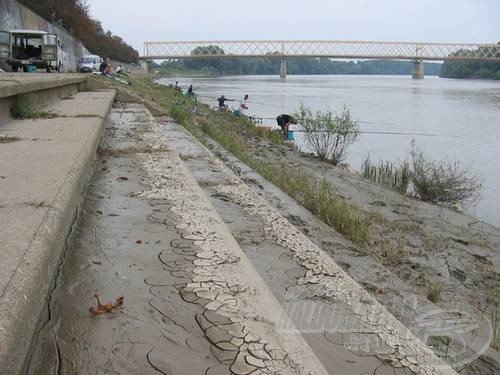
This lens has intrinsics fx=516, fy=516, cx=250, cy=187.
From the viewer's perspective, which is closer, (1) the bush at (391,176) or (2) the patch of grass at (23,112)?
(2) the patch of grass at (23,112)

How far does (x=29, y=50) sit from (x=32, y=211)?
89.0 ft

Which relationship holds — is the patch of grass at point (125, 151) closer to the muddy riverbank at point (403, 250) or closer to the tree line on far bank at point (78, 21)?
the muddy riverbank at point (403, 250)

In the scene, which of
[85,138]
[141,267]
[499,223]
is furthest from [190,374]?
[499,223]

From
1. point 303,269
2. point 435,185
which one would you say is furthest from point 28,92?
point 435,185

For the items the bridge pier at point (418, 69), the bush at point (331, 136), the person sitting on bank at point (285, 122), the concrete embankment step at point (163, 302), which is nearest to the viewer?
the concrete embankment step at point (163, 302)

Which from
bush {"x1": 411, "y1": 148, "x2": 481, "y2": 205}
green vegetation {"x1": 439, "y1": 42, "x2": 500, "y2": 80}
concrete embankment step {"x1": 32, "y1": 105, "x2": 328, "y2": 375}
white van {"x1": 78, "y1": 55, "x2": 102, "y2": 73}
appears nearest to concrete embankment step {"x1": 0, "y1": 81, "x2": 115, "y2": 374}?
concrete embankment step {"x1": 32, "y1": 105, "x2": 328, "y2": 375}

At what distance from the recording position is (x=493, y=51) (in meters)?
116

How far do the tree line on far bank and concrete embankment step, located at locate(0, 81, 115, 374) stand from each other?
40.1 m

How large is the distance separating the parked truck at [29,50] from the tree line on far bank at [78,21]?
15.4 m

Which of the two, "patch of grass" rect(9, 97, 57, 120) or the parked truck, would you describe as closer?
"patch of grass" rect(9, 97, 57, 120)

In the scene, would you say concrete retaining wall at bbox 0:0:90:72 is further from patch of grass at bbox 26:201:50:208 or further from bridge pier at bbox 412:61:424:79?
bridge pier at bbox 412:61:424:79

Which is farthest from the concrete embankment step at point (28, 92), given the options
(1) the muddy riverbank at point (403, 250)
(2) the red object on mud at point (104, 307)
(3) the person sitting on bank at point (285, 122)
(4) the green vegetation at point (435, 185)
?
(3) the person sitting on bank at point (285, 122)

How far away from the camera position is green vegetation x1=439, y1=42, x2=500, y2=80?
119438 mm

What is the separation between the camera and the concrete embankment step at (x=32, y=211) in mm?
1618
